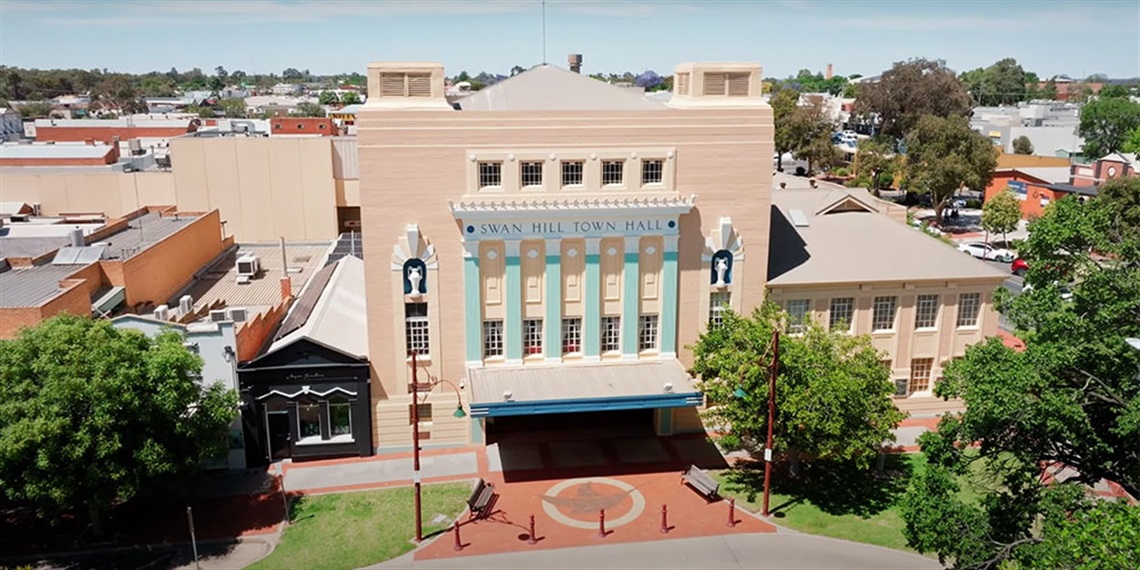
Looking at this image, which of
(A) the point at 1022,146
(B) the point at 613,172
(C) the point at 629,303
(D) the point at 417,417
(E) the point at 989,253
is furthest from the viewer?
(A) the point at 1022,146

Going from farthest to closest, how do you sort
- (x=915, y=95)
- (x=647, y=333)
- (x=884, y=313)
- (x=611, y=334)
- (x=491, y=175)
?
1. (x=915, y=95)
2. (x=884, y=313)
3. (x=647, y=333)
4. (x=611, y=334)
5. (x=491, y=175)

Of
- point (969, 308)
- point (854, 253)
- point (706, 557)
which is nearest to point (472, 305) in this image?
point (706, 557)

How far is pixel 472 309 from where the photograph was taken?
122 ft

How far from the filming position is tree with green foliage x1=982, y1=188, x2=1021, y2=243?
77250 millimetres

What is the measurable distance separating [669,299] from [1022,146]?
109 metres

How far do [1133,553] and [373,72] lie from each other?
30.0m

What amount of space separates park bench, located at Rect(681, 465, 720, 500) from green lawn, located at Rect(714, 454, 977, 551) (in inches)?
42.6

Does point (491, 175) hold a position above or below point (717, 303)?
above

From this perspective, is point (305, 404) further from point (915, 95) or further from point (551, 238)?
point (915, 95)

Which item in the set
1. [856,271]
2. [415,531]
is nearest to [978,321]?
[856,271]

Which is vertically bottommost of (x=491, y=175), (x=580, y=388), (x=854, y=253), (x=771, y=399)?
(x=580, y=388)

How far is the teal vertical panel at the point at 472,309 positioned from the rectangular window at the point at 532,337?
6.50 feet

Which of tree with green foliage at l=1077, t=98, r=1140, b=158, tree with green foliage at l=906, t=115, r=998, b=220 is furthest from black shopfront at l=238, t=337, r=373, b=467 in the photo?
tree with green foliage at l=1077, t=98, r=1140, b=158

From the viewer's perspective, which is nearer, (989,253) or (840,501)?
(840,501)
